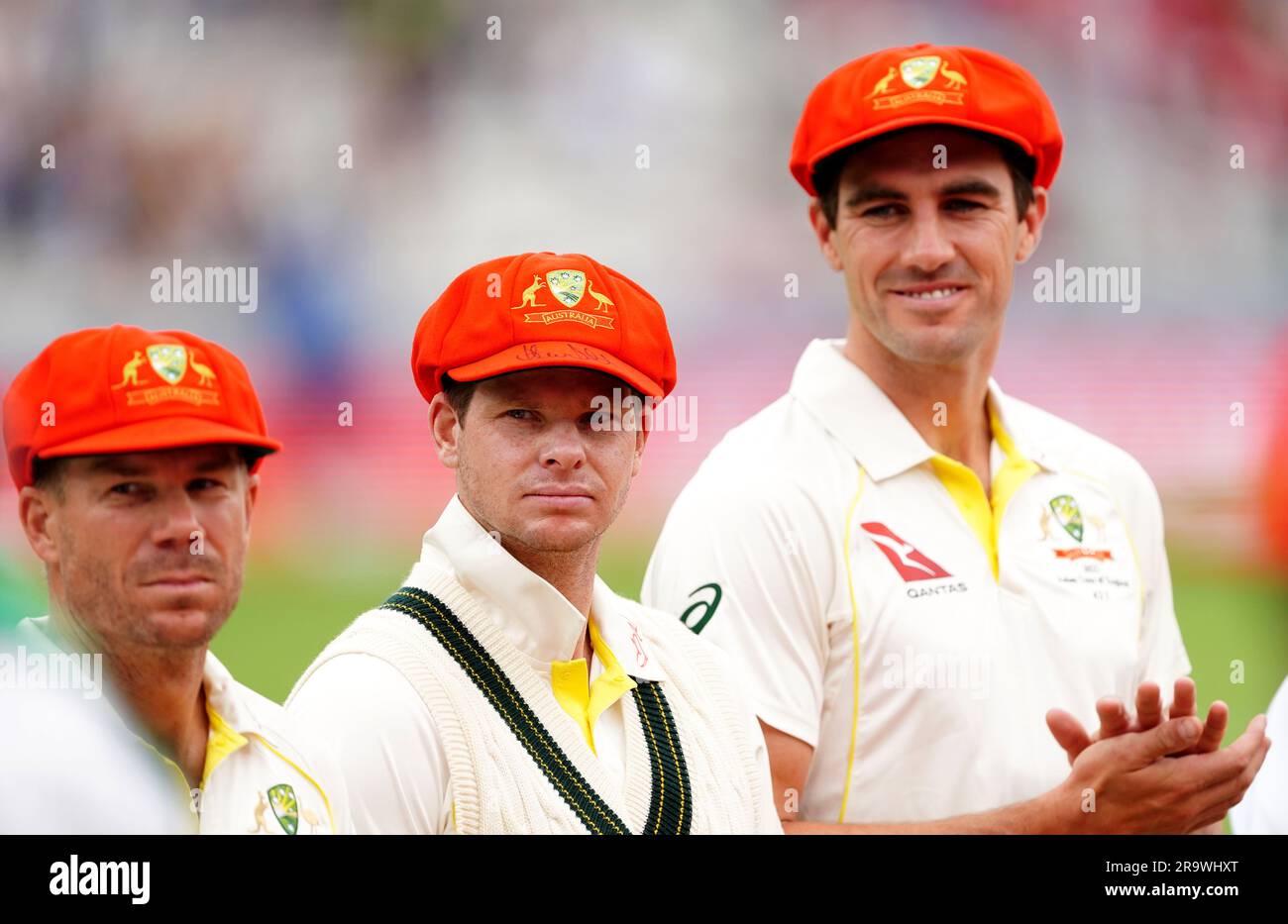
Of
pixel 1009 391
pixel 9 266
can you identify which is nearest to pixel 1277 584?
pixel 1009 391

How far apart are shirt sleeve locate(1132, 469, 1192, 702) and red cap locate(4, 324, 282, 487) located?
1.46 meters

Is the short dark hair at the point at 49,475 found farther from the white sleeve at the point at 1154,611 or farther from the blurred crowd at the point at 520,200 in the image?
the blurred crowd at the point at 520,200

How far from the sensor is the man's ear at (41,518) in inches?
66.4

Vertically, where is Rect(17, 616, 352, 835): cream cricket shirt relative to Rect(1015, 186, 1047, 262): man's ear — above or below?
below

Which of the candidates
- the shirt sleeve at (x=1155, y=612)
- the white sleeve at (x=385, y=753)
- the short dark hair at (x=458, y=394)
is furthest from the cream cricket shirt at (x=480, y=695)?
the shirt sleeve at (x=1155, y=612)

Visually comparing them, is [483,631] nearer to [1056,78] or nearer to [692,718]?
[692,718]

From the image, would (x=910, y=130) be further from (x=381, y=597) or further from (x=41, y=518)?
(x=381, y=597)

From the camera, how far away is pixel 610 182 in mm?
4039

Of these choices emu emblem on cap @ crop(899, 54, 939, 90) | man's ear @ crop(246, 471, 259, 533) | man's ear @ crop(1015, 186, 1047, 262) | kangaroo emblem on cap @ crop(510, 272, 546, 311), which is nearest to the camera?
man's ear @ crop(246, 471, 259, 533)

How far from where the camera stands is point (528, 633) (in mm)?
1852

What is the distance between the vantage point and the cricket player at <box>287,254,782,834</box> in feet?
5.68

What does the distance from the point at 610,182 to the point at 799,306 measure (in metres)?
0.80

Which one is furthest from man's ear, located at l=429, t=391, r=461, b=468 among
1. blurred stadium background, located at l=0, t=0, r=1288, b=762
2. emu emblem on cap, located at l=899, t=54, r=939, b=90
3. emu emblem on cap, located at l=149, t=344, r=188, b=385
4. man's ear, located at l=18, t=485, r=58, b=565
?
blurred stadium background, located at l=0, t=0, r=1288, b=762

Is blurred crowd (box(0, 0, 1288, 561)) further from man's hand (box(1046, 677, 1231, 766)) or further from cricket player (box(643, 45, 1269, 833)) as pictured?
man's hand (box(1046, 677, 1231, 766))
